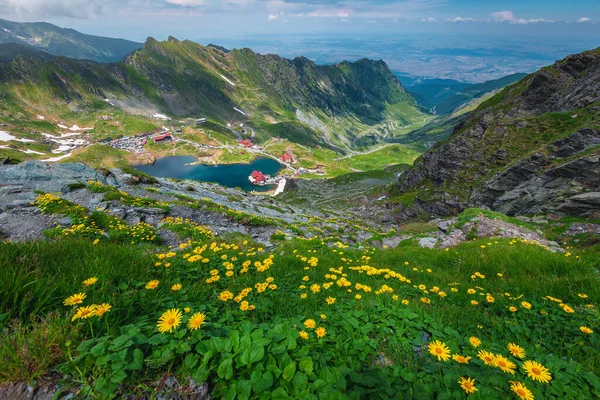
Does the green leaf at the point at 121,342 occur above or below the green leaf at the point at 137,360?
above

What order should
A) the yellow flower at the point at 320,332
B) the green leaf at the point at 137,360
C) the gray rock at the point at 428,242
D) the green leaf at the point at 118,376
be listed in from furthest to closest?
the gray rock at the point at 428,242 < the yellow flower at the point at 320,332 < the green leaf at the point at 137,360 < the green leaf at the point at 118,376

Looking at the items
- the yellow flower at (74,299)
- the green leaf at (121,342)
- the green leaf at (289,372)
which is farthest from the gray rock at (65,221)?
the green leaf at (289,372)

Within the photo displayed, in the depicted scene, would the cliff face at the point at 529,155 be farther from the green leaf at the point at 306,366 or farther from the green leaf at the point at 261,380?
the green leaf at the point at 261,380

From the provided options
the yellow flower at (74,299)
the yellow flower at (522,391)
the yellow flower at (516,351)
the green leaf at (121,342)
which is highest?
the green leaf at (121,342)

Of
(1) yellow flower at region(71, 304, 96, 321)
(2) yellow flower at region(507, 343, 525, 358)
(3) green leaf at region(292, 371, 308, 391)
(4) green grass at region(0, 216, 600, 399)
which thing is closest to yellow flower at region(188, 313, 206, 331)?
(4) green grass at region(0, 216, 600, 399)

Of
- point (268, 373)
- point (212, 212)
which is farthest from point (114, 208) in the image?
point (268, 373)
